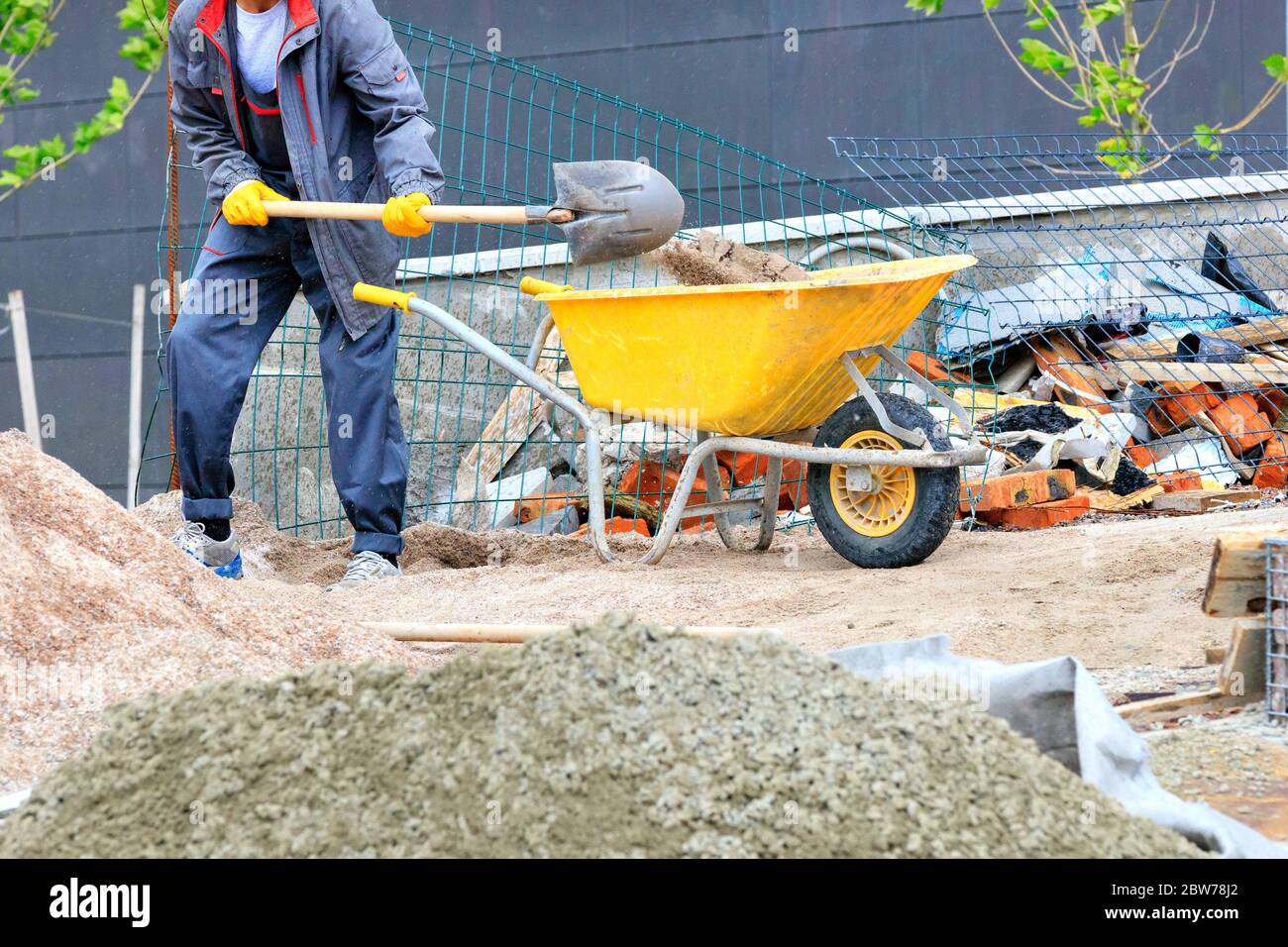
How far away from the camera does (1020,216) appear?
5742 mm

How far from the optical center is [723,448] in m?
3.70

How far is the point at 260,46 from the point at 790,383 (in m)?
1.74

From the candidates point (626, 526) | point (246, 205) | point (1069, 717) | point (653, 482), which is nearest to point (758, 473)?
point (653, 482)

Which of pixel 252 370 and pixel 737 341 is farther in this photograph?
pixel 252 370

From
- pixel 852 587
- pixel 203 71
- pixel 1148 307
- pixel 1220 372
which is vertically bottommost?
pixel 852 587

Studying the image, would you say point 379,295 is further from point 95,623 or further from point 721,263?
point 721,263

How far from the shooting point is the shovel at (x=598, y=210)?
11.5 ft

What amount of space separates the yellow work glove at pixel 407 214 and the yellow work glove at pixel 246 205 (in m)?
0.36

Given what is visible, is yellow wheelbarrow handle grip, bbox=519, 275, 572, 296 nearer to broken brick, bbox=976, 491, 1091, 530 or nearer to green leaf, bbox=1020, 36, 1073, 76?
broken brick, bbox=976, 491, 1091, 530

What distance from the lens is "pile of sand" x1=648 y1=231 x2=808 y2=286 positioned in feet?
16.1

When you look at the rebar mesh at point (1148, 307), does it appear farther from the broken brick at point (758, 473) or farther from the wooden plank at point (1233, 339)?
the broken brick at point (758, 473)

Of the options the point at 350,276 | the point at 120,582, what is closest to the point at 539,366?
the point at 350,276

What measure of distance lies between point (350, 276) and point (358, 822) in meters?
2.61

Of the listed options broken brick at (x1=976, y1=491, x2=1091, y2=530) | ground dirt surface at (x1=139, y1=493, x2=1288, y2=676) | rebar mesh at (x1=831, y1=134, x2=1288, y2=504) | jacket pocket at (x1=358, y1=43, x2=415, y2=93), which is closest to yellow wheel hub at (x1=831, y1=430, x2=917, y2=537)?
ground dirt surface at (x1=139, y1=493, x2=1288, y2=676)
